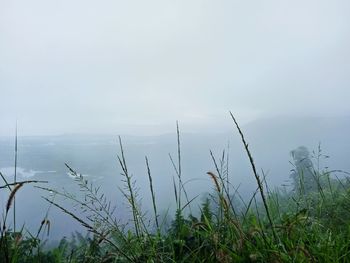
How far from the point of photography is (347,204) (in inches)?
103

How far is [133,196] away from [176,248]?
33.1 inches

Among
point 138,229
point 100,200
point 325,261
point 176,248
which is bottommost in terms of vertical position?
point 176,248

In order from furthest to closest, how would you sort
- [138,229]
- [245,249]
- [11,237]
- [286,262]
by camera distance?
1. [11,237]
2. [245,249]
3. [138,229]
4. [286,262]

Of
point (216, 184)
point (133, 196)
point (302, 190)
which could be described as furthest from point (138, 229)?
point (302, 190)

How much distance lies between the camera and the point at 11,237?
7.47 ft

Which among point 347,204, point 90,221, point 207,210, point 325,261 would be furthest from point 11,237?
point 347,204

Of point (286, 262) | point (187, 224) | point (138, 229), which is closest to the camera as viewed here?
point (286, 262)

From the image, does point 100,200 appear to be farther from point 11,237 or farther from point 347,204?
point 347,204

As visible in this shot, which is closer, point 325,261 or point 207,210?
point 325,261

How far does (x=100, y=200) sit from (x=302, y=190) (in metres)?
1.39

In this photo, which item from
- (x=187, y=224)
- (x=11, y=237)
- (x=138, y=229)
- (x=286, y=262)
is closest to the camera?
(x=286, y=262)

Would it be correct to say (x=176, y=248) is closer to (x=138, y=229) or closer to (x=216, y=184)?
(x=138, y=229)

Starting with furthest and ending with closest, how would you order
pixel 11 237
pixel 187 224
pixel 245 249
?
pixel 187 224, pixel 11 237, pixel 245 249

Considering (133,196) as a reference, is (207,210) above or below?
below
